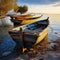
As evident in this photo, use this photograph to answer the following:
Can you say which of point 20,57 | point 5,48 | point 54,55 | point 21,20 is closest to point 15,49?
point 5,48

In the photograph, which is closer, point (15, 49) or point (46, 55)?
point (46, 55)

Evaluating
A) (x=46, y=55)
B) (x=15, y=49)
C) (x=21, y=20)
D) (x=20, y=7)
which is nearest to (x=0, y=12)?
(x=21, y=20)

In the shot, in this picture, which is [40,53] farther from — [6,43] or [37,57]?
[6,43]

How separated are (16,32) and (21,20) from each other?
24.4 metres

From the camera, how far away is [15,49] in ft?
61.6

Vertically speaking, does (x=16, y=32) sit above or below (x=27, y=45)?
above

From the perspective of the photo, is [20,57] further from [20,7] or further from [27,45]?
[20,7]

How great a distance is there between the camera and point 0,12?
1684 inches

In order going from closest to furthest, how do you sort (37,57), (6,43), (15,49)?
1. (37,57)
2. (15,49)
3. (6,43)

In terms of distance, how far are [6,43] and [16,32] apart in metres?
4.19

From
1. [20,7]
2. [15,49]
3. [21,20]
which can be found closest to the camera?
[15,49]

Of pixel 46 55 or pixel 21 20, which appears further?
pixel 21 20

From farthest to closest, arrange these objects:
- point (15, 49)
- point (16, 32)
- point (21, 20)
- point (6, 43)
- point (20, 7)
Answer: point (20, 7) → point (21, 20) → point (6, 43) → point (15, 49) → point (16, 32)

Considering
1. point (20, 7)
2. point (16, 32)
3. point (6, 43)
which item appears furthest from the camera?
point (20, 7)
